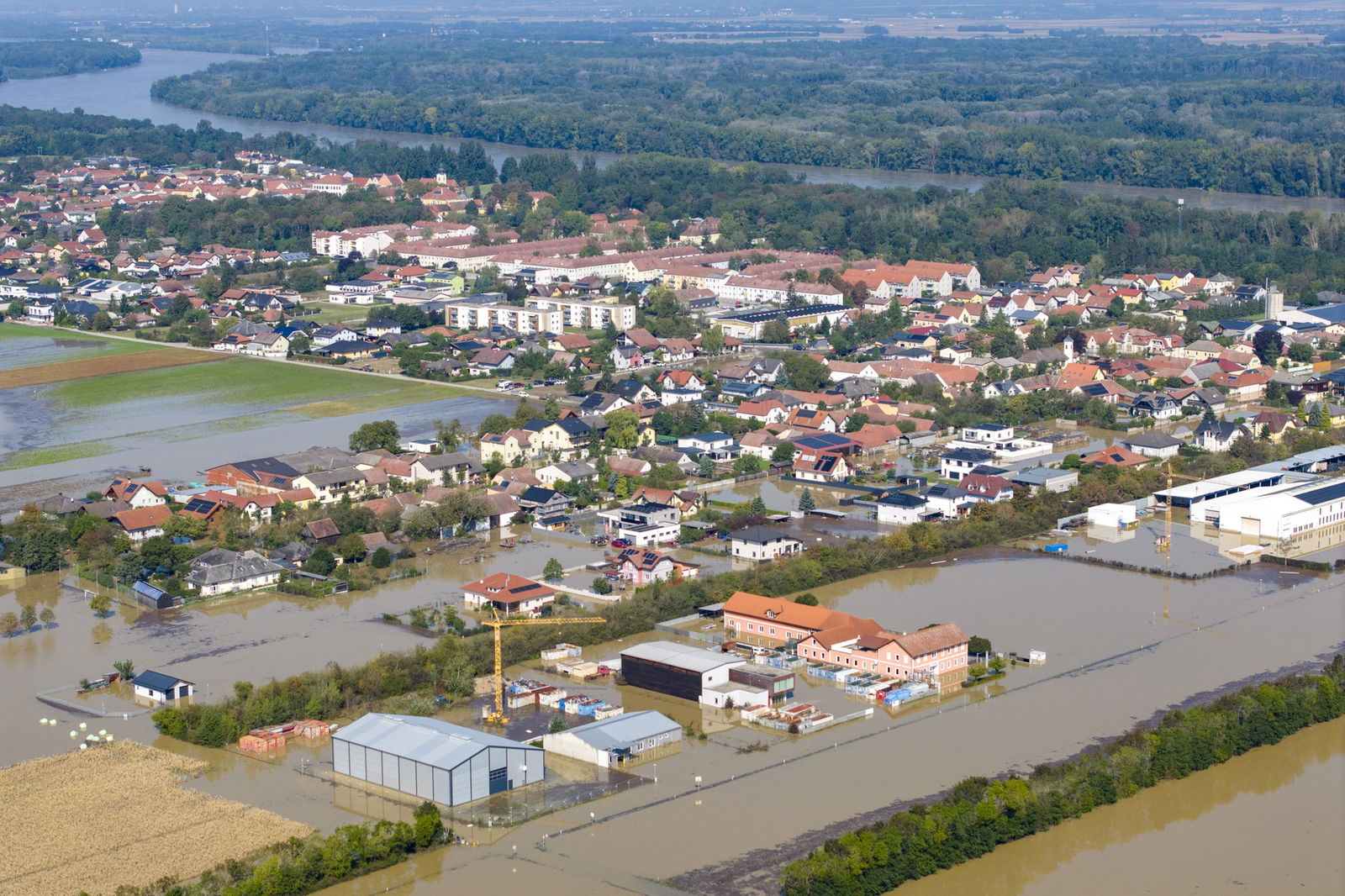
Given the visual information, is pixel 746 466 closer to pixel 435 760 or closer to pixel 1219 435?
pixel 1219 435

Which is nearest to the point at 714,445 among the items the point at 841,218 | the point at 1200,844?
the point at 1200,844

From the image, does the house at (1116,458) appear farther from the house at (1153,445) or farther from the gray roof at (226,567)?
the gray roof at (226,567)

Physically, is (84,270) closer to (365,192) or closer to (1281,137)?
(365,192)

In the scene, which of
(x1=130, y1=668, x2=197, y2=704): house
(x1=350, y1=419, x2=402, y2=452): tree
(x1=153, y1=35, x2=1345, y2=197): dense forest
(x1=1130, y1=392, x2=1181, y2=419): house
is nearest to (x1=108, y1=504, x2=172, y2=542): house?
(x1=350, y1=419, x2=402, y2=452): tree

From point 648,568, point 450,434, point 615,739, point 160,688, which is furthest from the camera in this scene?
point 450,434

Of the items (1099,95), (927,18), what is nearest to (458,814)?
(1099,95)
